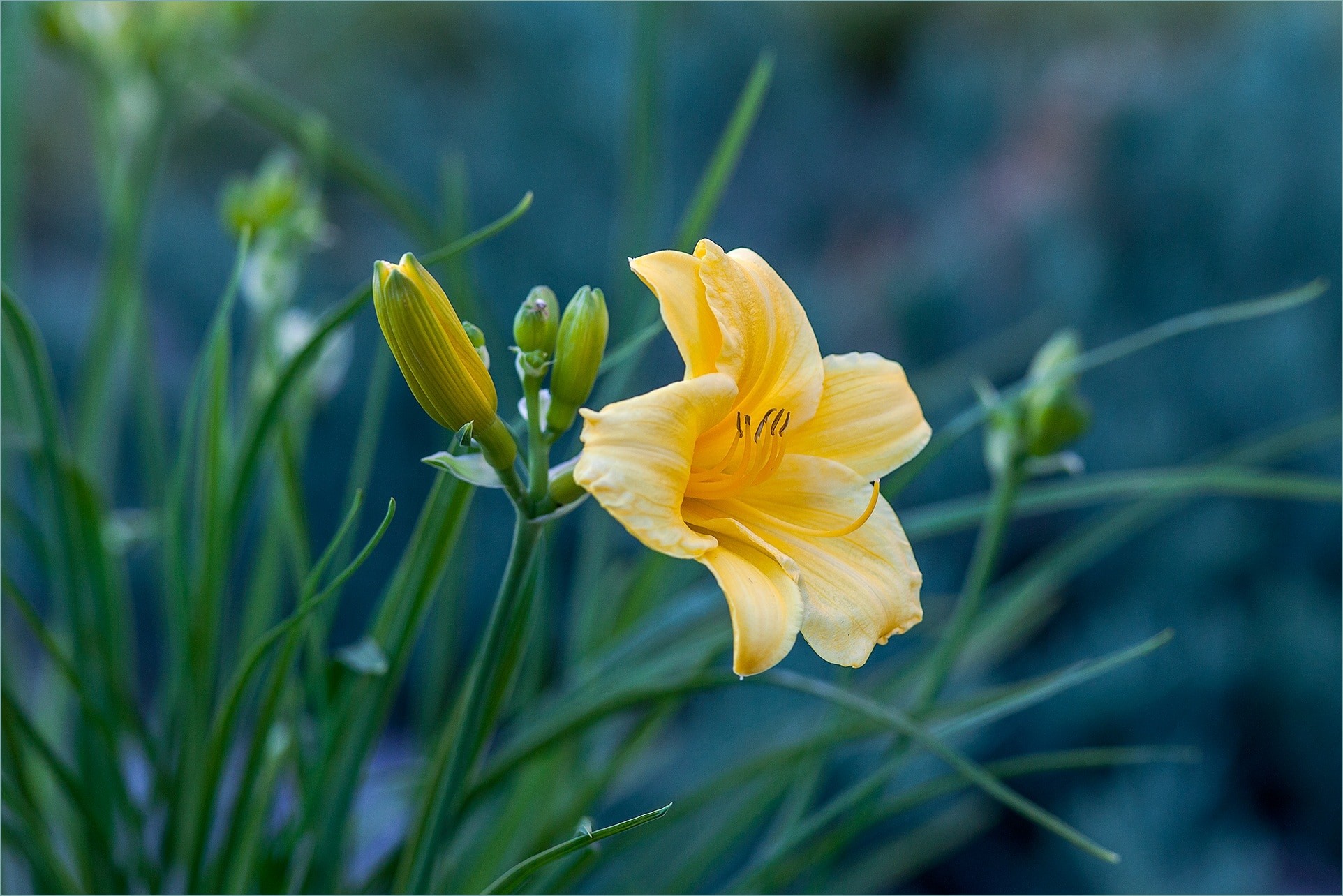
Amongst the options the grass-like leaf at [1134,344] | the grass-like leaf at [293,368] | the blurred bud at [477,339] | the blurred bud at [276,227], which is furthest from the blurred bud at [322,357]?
the grass-like leaf at [1134,344]

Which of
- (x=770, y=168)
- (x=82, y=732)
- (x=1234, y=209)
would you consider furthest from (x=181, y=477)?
(x=770, y=168)

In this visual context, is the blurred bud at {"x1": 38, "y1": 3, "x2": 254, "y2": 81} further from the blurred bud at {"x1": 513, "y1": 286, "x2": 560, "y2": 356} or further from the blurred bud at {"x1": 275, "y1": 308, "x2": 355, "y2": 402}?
the blurred bud at {"x1": 513, "y1": 286, "x2": 560, "y2": 356}

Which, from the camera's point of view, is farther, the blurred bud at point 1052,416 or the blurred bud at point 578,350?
the blurred bud at point 1052,416

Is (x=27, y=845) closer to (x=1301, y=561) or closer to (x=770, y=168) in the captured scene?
(x=1301, y=561)

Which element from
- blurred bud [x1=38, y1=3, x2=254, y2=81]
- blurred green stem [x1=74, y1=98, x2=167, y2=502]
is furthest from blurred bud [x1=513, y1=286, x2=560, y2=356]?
blurred bud [x1=38, y1=3, x2=254, y2=81]

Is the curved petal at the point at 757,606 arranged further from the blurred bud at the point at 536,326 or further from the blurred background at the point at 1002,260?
the blurred background at the point at 1002,260
